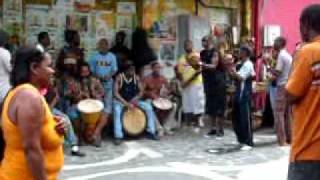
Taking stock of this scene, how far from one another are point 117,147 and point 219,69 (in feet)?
8.39

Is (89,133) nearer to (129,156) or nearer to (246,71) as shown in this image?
(129,156)

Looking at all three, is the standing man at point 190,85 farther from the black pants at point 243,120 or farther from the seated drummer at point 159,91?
the black pants at point 243,120

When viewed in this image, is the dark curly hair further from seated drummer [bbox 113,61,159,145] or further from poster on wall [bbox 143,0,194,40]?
poster on wall [bbox 143,0,194,40]

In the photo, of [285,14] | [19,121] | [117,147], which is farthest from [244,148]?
[19,121]

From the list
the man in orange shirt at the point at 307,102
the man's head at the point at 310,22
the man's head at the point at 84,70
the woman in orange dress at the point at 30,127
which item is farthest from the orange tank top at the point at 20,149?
the man's head at the point at 84,70

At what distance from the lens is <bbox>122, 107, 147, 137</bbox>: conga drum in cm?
1161

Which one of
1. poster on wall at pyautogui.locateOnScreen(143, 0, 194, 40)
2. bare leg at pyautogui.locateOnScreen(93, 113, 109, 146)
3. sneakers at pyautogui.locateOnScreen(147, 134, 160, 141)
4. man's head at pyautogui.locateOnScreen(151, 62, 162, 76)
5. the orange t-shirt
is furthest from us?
poster on wall at pyautogui.locateOnScreen(143, 0, 194, 40)

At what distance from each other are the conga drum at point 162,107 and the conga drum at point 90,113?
1362 millimetres

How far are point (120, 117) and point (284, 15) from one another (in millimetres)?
6239

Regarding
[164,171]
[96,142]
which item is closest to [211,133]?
[96,142]

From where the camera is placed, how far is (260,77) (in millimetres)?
14750

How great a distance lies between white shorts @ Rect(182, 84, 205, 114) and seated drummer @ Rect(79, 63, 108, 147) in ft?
7.06

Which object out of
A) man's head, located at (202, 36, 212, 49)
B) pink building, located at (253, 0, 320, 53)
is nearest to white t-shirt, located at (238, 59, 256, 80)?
man's head, located at (202, 36, 212, 49)

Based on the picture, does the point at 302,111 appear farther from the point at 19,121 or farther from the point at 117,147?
the point at 117,147
